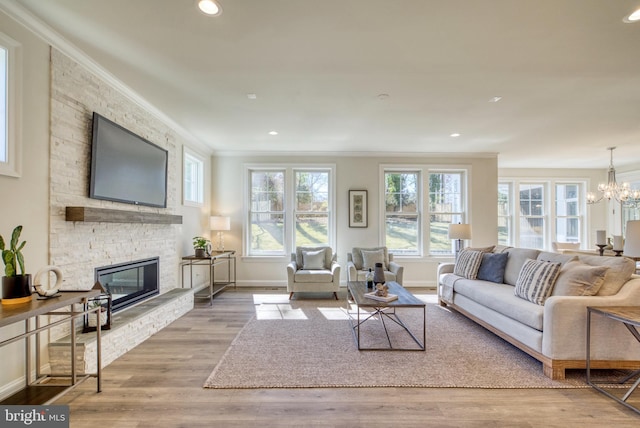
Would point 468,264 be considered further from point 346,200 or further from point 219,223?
point 219,223

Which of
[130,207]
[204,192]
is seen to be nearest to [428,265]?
[204,192]

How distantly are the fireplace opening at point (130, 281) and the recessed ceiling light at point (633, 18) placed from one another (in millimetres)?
4756

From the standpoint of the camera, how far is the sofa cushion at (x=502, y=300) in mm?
2499

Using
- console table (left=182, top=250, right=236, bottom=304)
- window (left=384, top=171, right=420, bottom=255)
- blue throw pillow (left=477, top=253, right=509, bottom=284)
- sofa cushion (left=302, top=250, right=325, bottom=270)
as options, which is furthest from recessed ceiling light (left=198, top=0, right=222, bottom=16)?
window (left=384, top=171, right=420, bottom=255)

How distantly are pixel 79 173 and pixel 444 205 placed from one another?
19.4ft

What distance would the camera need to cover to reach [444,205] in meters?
6.01

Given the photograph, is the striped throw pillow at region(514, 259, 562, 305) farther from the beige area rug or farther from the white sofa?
the beige area rug

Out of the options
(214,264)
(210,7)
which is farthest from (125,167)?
(214,264)

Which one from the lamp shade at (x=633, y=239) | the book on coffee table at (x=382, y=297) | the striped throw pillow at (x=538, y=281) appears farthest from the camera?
the book on coffee table at (x=382, y=297)

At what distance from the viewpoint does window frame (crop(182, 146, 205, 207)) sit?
15.0 ft

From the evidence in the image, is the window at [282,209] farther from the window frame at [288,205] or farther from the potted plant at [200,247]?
the potted plant at [200,247]

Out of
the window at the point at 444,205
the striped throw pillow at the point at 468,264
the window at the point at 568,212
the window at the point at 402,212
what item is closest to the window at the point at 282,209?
the window at the point at 402,212

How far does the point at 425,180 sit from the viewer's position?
5.88 meters

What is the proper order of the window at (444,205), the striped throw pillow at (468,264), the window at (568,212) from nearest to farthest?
the striped throw pillow at (468,264) → the window at (444,205) → the window at (568,212)
